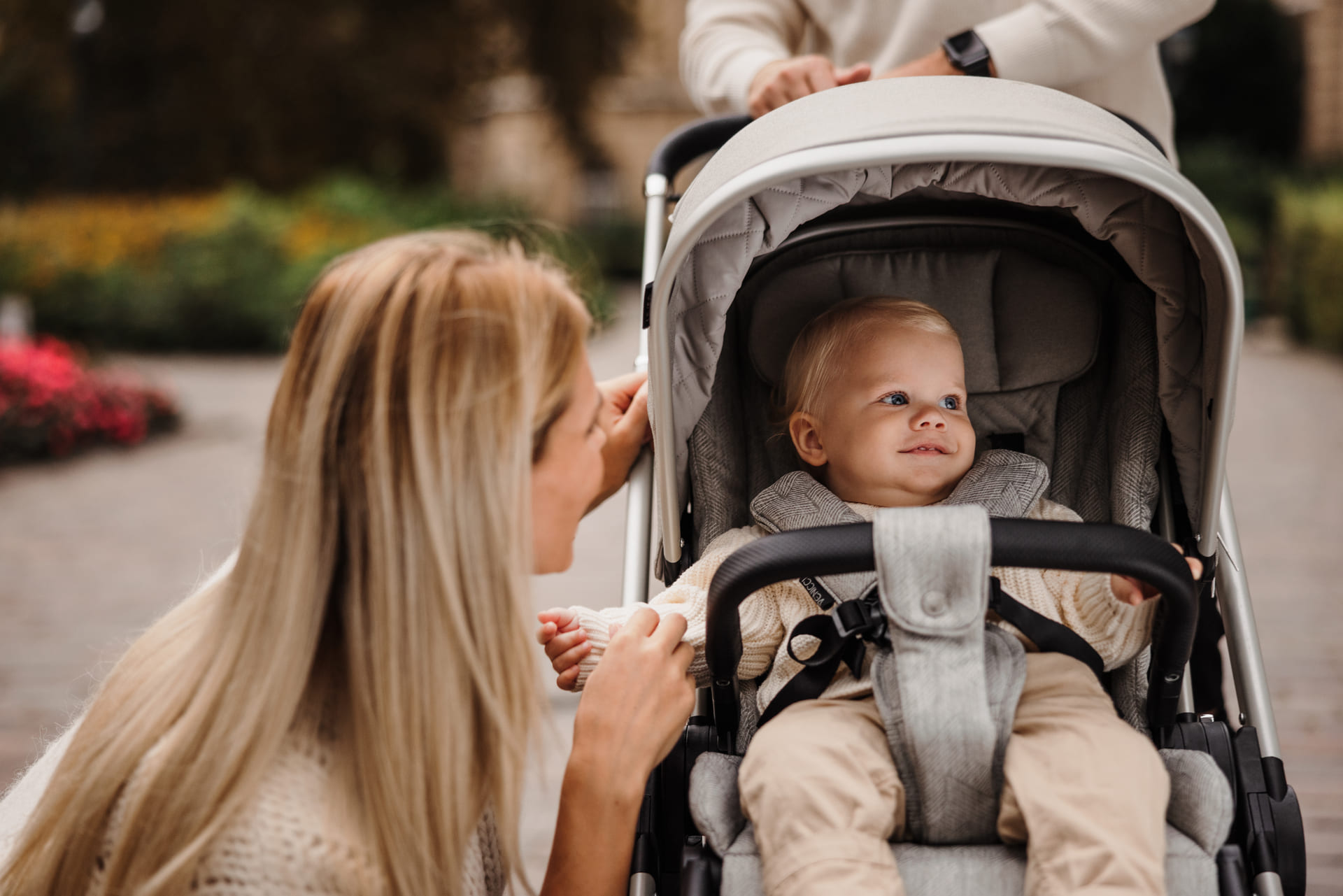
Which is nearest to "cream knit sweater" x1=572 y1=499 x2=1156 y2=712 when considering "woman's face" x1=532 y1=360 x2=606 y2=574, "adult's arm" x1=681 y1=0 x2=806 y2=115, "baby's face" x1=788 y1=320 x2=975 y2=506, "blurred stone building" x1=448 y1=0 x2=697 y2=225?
"baby's face" x1=788 y1=320 x2=975 y2=506

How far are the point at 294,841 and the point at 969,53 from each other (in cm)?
162

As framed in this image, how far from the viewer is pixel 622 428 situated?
214 centimetres

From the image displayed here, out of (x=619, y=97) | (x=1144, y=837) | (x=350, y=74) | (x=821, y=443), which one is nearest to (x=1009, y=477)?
(x=821, y=443)

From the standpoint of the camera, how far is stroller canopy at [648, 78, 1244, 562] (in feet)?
4.79

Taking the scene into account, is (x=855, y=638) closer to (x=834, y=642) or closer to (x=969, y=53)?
(x=834, y=642)

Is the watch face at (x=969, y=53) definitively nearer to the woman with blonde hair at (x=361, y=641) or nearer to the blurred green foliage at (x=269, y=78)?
the woman with blonde hair at (x=361, y=641)

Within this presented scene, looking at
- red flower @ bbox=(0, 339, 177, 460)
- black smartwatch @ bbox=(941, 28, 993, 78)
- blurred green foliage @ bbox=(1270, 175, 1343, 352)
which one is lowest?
black smartwatch @ bbox=(941, 28, 993, 78)

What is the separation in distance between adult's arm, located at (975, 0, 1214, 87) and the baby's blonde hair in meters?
0.43

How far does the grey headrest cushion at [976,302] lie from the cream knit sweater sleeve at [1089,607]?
461 mm

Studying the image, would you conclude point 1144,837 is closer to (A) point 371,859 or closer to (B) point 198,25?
(A) point 371,859

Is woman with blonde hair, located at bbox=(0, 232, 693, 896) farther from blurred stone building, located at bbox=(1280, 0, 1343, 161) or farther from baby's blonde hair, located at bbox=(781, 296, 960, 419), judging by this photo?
blurred stone building, located at bbox=(1280, 0, 1343, 161)

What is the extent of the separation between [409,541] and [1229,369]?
112cm

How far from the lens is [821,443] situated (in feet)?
7.04

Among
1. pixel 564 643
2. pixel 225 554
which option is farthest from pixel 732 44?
pixel 225 554
